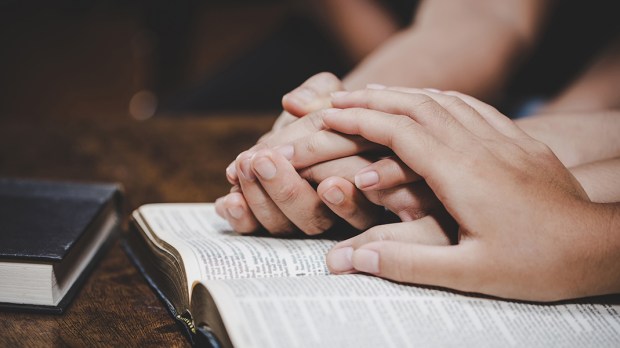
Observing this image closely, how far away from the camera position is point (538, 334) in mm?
425

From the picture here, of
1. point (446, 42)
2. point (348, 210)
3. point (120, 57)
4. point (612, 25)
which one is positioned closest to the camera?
point (348, 210)

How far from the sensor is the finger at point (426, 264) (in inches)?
17.6

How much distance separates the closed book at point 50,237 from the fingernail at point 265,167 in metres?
0.18

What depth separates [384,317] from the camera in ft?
1.37

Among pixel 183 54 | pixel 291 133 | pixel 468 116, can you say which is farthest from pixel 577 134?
pixel 183 54

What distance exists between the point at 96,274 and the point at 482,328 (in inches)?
14.7

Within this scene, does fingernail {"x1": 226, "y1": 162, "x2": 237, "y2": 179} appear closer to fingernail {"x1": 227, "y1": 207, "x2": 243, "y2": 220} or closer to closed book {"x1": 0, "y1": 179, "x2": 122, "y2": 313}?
fingernail {"x1": 227, "y1": 207, "x2": 243, "y2": 220}

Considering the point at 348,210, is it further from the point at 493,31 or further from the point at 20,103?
the point at 20,103

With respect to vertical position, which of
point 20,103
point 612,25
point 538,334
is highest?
point 20,103

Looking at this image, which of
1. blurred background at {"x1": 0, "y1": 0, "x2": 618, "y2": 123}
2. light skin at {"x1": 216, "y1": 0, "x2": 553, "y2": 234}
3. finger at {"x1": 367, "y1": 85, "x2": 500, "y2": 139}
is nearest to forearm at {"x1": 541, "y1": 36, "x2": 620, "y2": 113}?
light skin at {"x1": 216, "y1": 0, "x2": 553, "y2": 234}

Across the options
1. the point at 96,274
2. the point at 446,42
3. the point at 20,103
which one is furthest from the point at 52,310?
the point at 20,103

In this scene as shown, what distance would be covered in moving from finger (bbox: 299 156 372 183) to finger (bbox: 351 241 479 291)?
105mm

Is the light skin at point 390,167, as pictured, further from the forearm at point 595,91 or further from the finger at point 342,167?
the forearm at point 595,91

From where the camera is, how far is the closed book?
19.5 inches
